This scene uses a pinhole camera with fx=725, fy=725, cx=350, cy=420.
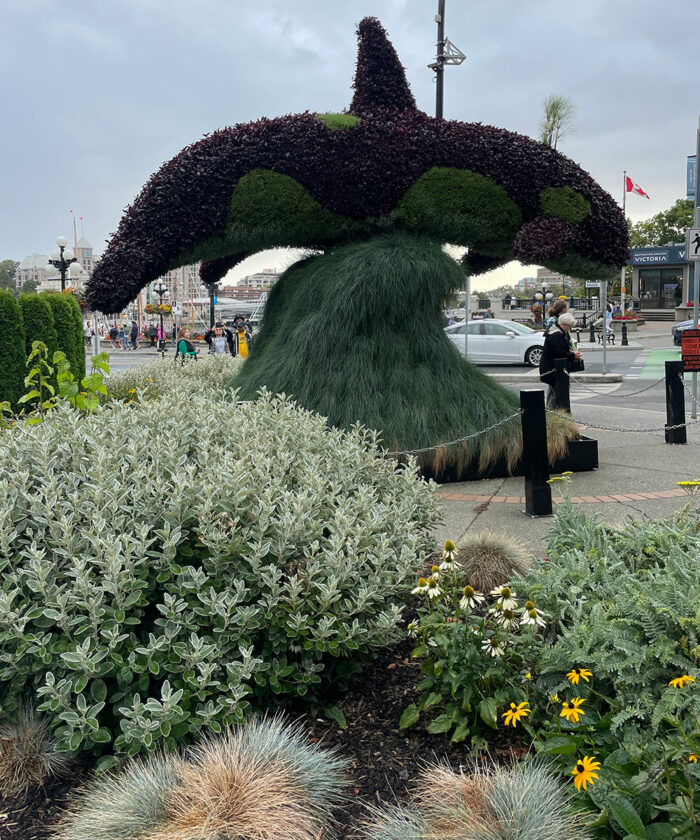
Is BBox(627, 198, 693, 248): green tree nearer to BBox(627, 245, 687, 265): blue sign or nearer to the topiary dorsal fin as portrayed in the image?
BBox(627, 245, 687, 265): blue sign

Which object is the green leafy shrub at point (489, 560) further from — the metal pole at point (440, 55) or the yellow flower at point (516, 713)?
the metal pole at point (440, 55)

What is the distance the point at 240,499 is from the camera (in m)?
3.00

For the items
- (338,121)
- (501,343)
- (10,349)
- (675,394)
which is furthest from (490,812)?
(501,343)

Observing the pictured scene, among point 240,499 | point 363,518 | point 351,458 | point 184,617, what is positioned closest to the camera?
point 184,617

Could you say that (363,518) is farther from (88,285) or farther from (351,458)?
(88,285)

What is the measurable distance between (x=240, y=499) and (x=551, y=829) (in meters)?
1.62

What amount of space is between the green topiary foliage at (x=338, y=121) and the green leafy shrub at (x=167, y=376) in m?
3.68

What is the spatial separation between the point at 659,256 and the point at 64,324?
53038 millimetres

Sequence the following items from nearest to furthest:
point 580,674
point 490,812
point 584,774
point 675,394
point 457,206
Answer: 1. point 584,774
2. point 490,812
3. point 580,674
4. point 457,206
5. point 675,394

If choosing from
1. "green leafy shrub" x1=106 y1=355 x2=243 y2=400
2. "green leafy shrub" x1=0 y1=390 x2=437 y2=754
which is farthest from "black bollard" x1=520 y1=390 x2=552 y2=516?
"green leafy shrub" x1=106 y1=355 x2=243 y2=400

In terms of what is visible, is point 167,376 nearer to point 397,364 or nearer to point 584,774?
point 397,364

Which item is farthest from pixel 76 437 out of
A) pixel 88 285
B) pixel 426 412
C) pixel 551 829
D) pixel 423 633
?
pixel 88 285

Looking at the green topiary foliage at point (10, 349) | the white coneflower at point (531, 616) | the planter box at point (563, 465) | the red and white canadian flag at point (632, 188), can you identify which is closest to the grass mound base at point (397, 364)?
the planter box at point (563, 465)

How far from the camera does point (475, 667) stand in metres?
2.78
